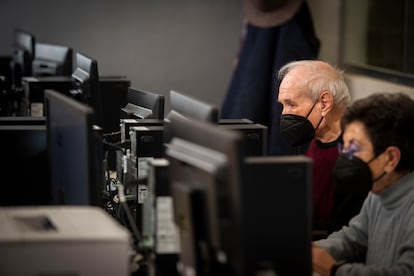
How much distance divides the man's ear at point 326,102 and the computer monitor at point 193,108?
1017 mm

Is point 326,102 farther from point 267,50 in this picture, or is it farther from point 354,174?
point 267,50

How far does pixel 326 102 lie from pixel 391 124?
1150mm

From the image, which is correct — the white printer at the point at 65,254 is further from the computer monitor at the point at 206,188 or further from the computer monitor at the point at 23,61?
the computer monitor at the point at 23,61

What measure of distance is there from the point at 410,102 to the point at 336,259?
551 millimetres

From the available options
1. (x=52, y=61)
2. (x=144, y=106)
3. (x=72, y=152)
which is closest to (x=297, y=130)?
(x=144, y=106)

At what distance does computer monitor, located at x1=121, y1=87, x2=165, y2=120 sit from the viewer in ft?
11.7

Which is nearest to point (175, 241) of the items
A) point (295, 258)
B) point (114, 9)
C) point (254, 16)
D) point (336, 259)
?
point (295, 258)

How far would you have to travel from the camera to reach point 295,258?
8.14ft

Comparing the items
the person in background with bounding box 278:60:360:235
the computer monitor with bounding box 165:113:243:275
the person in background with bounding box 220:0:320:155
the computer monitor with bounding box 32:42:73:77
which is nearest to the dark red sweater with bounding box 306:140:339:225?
the person in background with bounding box 278:60:360:235

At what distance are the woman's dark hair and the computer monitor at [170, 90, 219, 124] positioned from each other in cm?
45

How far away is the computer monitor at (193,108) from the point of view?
252 cm

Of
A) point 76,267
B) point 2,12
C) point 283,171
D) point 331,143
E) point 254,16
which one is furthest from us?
point 2,12

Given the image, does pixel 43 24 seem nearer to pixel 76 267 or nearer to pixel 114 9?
pixel 114 9

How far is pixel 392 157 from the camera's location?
107 inches
